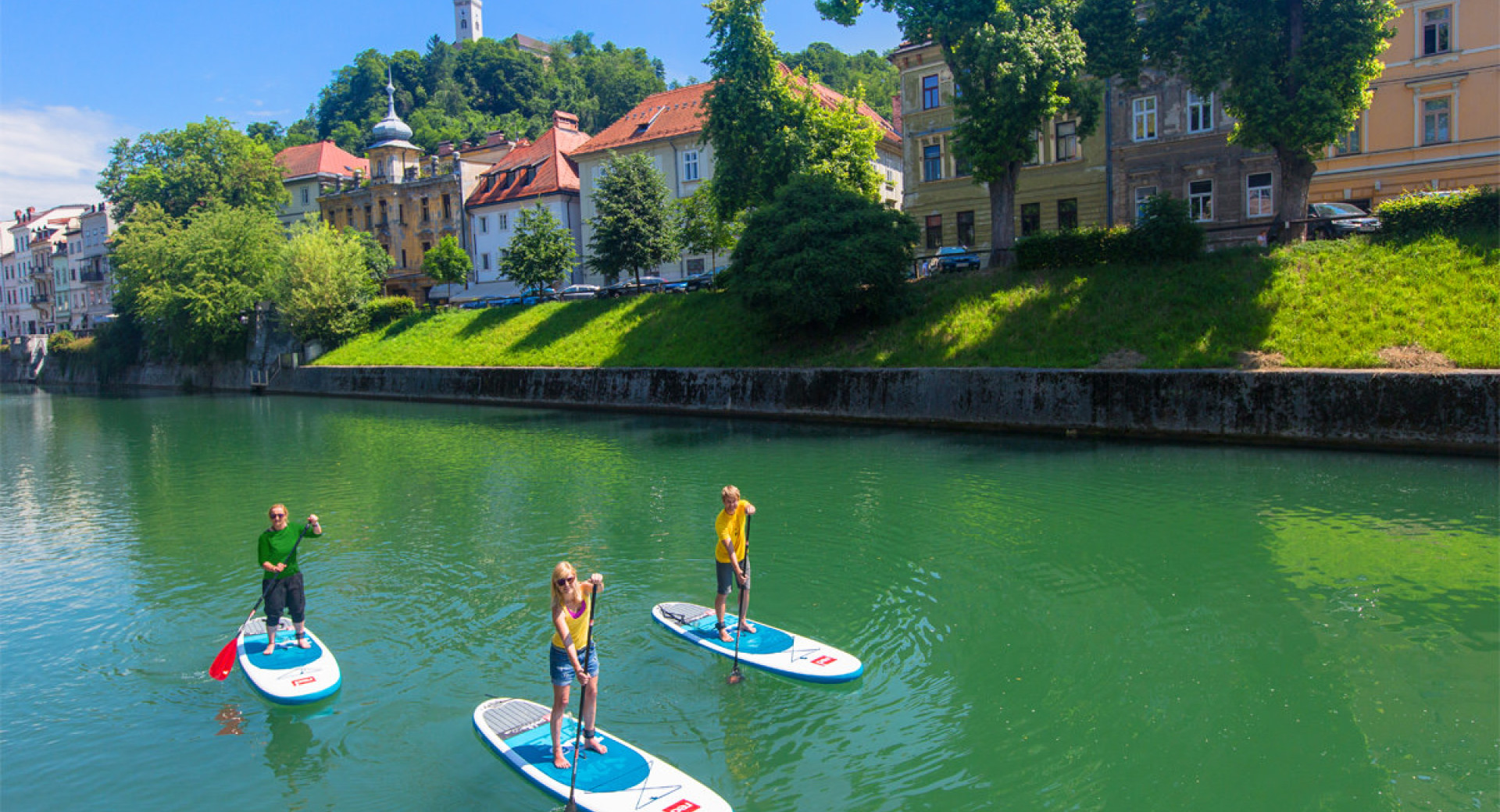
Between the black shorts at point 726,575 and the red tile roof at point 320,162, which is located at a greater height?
the red tile roof at point 320,162

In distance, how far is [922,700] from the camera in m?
10.3

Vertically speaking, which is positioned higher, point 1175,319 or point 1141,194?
point 1141,194

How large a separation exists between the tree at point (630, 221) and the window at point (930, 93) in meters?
15.4

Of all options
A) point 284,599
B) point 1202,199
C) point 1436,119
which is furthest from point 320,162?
point 284,599

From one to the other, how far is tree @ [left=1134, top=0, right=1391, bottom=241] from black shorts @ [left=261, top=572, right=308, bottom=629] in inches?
1236

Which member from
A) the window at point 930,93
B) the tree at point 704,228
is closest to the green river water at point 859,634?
the tree at point 704,228

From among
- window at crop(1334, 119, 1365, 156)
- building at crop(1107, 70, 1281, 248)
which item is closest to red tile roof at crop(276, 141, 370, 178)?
building at crop(1107, 70, 1281, 248)

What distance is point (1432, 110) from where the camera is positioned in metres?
39.3

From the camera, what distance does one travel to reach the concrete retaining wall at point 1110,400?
75.4 feet

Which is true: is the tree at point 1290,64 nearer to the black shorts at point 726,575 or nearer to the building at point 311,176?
the black shorts at point 726,575

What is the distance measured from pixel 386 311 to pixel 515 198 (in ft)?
45.2

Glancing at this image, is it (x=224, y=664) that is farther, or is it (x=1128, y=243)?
(x=1128, y=243)

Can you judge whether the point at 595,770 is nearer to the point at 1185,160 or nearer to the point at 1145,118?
the point at 1185,160


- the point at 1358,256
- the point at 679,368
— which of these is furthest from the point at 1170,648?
the point at 679,368
